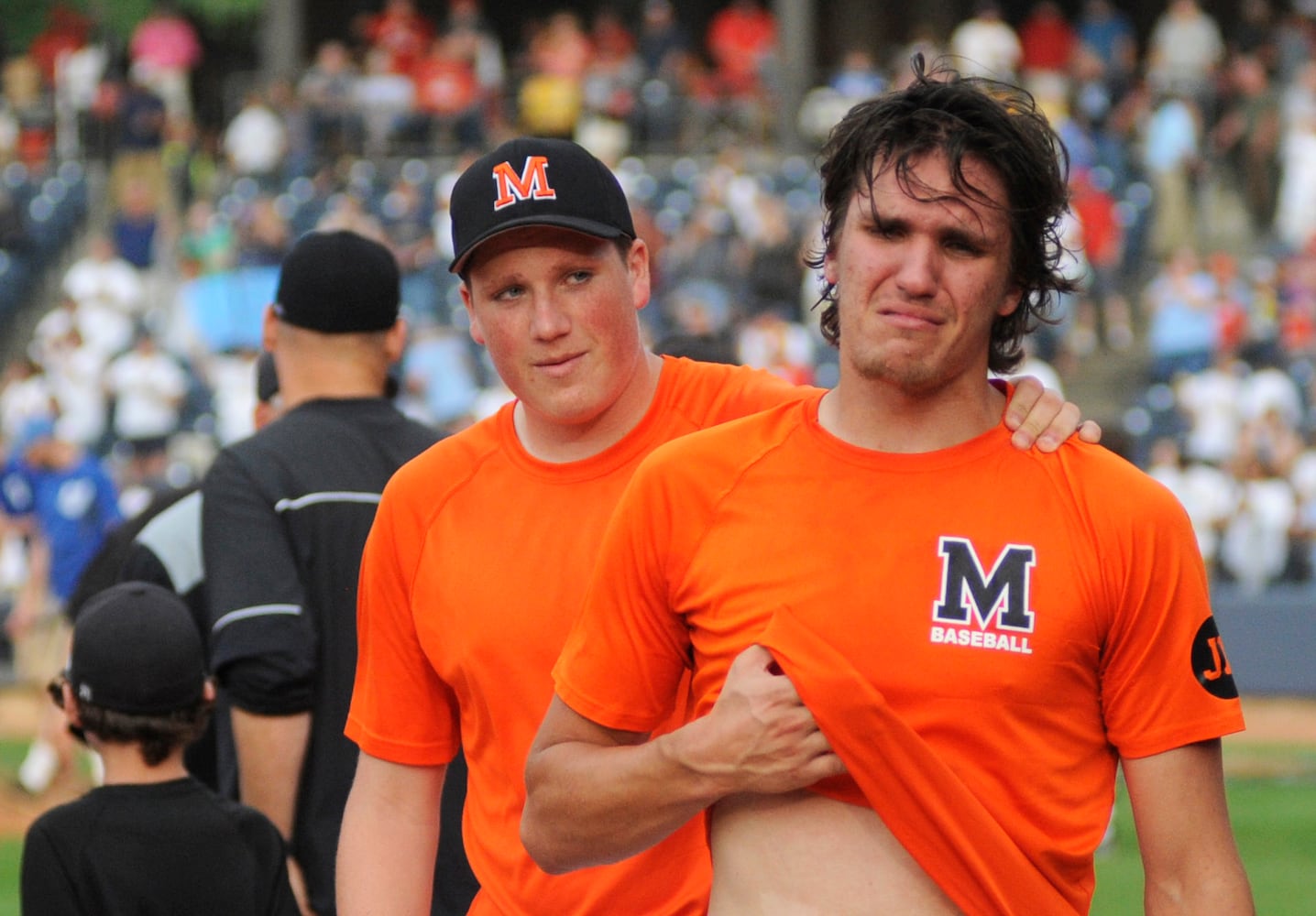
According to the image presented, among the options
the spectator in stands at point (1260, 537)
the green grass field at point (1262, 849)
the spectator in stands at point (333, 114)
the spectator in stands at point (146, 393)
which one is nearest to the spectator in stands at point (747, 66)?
the spectator in stands at point (333, 114)

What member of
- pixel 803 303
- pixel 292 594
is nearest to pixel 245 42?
pixel 803 303

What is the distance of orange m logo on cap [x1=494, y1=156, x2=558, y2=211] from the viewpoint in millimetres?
3266

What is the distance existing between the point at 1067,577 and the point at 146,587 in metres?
2.14

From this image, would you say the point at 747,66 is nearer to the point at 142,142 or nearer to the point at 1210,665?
the point at 142,142

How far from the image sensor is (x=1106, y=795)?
267 cm

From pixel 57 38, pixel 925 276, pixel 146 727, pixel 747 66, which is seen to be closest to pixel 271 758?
pixel 146 727

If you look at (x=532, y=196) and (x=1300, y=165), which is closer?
(x=532, y=196)

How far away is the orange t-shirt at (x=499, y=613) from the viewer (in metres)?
3.20

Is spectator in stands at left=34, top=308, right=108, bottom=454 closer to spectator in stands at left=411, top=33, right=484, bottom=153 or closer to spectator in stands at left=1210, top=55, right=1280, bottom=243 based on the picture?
spectator in stands at left=411, top=33, right=484, bottom=153

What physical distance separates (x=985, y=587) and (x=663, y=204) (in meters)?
18.1

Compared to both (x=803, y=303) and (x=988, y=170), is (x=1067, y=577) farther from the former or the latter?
(x=803, y=303)

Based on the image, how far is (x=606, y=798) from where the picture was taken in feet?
8.95

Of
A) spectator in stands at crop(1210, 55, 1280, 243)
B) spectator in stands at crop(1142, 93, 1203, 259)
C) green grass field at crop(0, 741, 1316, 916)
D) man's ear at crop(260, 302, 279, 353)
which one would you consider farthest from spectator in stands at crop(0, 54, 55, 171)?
man's ear at crop(260, 302, 279, 353)

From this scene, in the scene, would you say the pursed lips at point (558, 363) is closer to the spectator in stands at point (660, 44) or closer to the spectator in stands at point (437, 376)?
the spectator in stands at point (437, 376)
